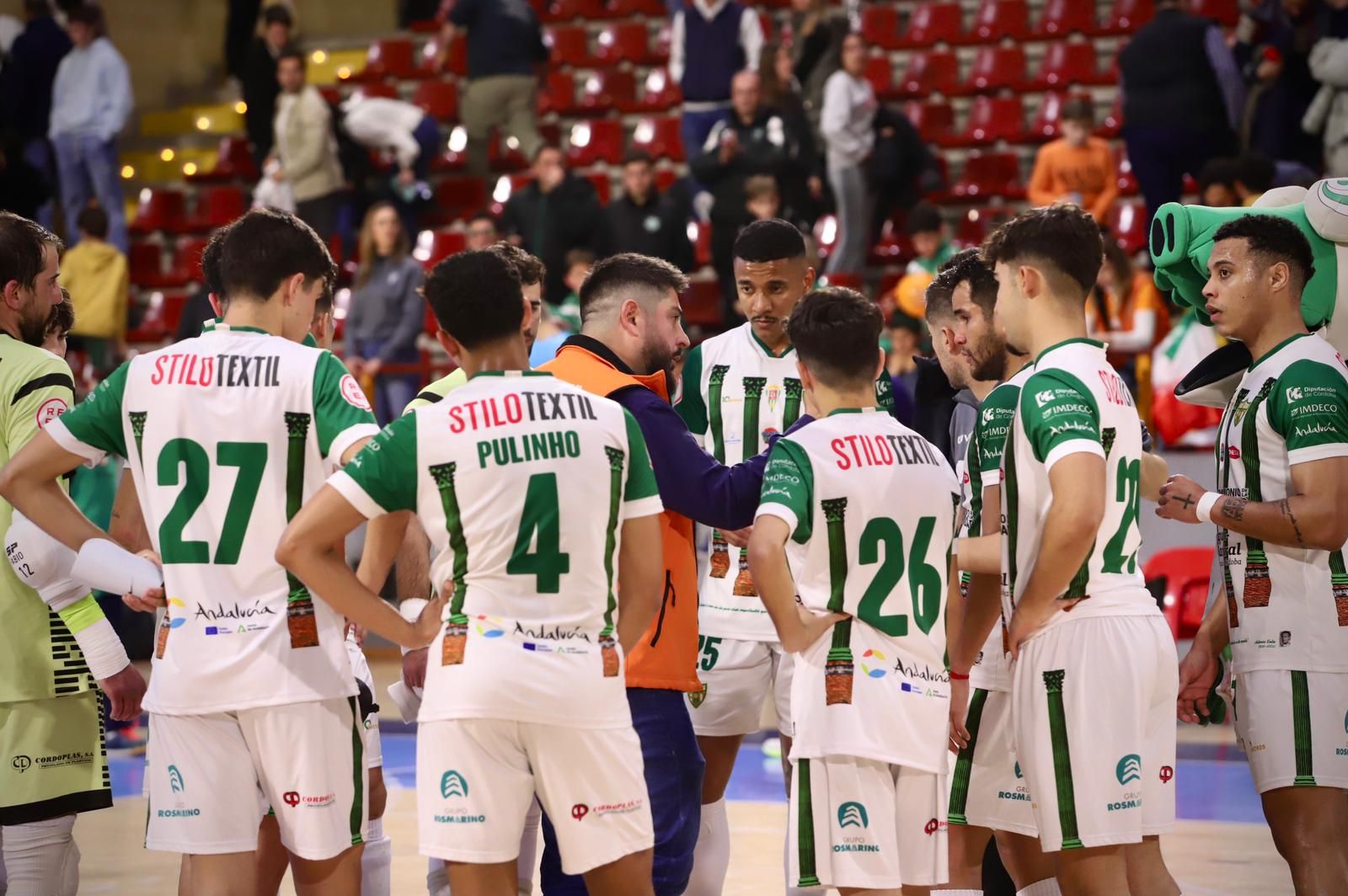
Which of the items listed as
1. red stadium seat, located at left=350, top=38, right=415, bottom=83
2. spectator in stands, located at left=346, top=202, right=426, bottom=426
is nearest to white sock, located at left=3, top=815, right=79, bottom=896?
spectator in stands, located at left=346, top=202, right=426, bottom=426

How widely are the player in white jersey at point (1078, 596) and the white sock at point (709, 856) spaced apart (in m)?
1.39

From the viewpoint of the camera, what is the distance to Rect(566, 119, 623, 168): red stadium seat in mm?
16500

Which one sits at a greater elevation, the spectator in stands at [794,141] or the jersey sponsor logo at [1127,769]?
the spectator in stands at [794,141]

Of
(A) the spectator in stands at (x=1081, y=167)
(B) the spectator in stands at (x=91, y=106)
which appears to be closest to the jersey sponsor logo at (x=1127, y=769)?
(A) the spectator in stands at (x=1081, y=167)

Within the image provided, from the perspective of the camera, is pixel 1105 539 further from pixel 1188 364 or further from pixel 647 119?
pixel 647 119

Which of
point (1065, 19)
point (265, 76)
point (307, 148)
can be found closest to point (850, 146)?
point (1065, 19)

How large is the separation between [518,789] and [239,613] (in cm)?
90

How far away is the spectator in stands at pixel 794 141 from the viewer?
12.9m

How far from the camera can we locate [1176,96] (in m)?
12.3

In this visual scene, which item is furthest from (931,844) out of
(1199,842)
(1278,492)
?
(1199,842)

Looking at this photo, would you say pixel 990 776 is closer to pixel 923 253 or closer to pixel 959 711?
pixel 959 711

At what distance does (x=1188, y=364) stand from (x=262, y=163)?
9.61 m

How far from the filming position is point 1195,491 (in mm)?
4887

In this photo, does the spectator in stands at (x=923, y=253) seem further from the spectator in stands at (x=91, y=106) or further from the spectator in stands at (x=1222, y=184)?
the spectator in stands at (x=91, y=106)
